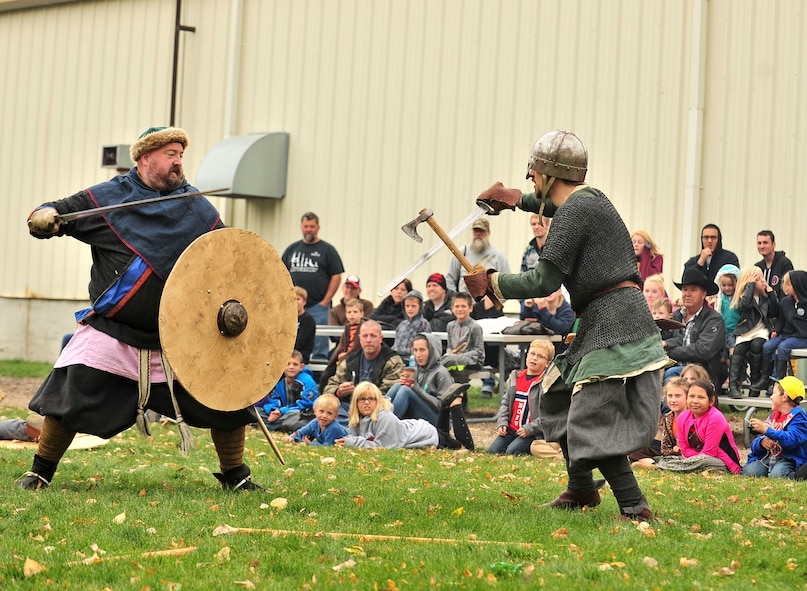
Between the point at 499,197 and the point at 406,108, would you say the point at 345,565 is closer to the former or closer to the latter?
the point at 499,197

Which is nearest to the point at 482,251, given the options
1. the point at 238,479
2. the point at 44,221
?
the point at 238,479

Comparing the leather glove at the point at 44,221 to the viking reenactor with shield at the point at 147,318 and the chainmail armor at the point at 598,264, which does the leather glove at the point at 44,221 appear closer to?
the viking reenactor with shield at the point at 147,318

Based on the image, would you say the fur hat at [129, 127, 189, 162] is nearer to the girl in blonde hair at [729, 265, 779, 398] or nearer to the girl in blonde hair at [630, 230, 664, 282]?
the girl in blonde hair at [729, 265, 779, 398]

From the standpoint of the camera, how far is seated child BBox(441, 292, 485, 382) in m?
11.2

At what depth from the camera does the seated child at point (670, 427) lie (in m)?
8.63

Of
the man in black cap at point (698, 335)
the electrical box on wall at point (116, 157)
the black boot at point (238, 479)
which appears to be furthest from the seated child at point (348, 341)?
the electrical box on wall at point (116, 157)

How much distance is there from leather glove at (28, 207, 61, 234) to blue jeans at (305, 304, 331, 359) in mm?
7228

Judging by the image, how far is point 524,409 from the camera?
9.42 m

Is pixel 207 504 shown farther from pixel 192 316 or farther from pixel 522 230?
pixel 522 230

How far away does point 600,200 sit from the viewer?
5418 mm

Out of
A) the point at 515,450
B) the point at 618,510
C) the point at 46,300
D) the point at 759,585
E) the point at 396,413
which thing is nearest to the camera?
the point at 759,585

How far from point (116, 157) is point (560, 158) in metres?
14.0

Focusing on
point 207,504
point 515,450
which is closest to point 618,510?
point 207,504

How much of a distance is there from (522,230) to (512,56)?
6.91ft
